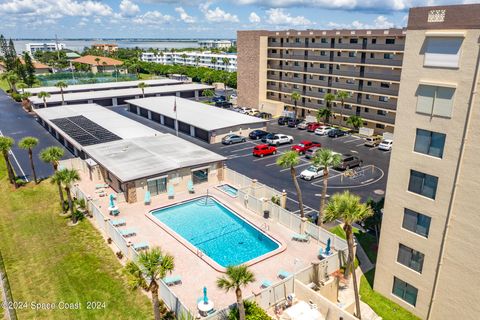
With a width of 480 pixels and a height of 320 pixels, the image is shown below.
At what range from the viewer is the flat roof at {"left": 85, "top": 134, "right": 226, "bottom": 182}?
39.0 meters

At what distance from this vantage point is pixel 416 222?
23.1 m

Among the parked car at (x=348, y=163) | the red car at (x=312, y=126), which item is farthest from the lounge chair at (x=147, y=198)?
the red car at (x=312, y=126)

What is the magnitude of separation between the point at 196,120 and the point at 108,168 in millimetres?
29116

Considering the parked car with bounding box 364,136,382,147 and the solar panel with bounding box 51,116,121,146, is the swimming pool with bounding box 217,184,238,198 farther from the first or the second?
the parked car with bounding box 364,136,382,147

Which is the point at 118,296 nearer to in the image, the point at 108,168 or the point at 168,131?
the point at 108,168

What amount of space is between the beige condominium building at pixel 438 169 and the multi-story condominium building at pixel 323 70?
4556 cm

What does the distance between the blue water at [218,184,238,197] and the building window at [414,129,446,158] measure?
22.4m

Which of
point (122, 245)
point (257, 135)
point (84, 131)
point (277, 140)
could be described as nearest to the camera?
point (122, 245)

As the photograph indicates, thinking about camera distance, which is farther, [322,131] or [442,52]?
Answer: [322,131]

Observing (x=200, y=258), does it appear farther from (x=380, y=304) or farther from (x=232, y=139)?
(x=232, y=139)

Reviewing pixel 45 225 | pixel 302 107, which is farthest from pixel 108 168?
pixel 302 107

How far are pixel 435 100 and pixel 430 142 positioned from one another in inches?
99.5

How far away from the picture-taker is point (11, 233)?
33.0m

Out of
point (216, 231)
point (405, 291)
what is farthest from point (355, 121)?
point (405, 291)
